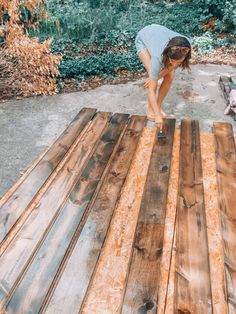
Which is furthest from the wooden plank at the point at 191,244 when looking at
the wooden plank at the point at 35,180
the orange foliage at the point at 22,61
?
the orange foliage at the point at 22,61

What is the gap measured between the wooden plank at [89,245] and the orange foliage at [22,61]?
285 cm

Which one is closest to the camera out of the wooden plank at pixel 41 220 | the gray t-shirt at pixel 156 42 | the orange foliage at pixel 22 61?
the wooden plank at pixel 41 220

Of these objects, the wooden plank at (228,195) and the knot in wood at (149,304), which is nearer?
the knot in wood at (149,304)

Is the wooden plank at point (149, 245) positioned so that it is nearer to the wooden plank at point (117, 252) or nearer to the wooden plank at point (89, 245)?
the wooden plank at point (117, 252)

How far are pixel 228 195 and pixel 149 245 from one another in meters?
0.71

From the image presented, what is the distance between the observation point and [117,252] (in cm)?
171

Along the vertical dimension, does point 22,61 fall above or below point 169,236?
below

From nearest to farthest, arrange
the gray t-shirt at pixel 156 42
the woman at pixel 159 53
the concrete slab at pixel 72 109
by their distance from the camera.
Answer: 1. the woman at pixel 159 53
2. the gray t-shirt at pixel 156 42
3. the concrete slab at pixel 72 109

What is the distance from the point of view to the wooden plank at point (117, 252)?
1461 mm

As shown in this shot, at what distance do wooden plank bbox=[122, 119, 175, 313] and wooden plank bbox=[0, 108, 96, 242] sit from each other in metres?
0.67

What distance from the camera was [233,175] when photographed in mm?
2359

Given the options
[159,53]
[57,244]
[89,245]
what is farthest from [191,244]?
[159,53]

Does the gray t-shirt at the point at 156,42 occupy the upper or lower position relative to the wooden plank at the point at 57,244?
upper

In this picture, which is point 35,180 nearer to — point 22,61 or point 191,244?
point 191,244
